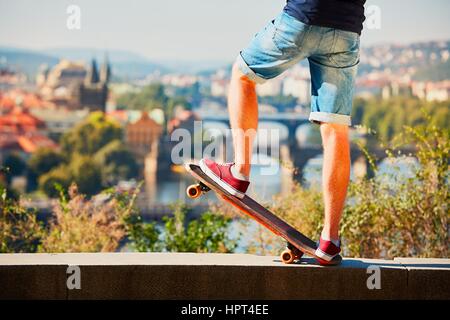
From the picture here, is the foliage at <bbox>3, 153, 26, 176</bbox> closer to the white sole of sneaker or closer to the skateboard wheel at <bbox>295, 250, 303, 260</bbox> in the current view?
the white sole of sneaker

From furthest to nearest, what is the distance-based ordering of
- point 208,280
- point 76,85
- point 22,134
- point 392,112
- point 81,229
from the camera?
point 76,85 → point 22,134 → point 392,112 → point 81,229 → point 208,280

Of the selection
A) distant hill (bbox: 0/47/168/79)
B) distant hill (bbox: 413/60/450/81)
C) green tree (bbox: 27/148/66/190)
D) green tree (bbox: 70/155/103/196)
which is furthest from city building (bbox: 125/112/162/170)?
distant hill (bbox: 413/60/450/81)

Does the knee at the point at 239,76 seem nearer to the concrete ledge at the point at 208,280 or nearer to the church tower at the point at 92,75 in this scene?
the concrete ledge at the point at 208,280

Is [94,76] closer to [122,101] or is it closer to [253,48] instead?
[122,101]

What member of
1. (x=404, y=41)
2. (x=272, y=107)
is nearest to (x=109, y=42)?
(x=404, y=41)

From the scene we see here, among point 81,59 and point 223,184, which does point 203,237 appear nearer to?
point 223,184

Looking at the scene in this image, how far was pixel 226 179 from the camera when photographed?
242cm

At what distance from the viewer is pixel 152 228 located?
13.0 feet

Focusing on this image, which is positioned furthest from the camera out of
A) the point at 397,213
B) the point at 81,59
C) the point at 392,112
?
the point at 81,59

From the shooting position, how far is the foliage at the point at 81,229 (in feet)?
12.4

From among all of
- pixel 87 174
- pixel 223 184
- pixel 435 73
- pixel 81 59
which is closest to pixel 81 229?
pixel 223 184

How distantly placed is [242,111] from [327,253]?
A: 46 centimetres

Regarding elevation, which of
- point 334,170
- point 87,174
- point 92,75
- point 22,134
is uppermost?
point 92,75

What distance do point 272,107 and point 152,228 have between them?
38561mm
